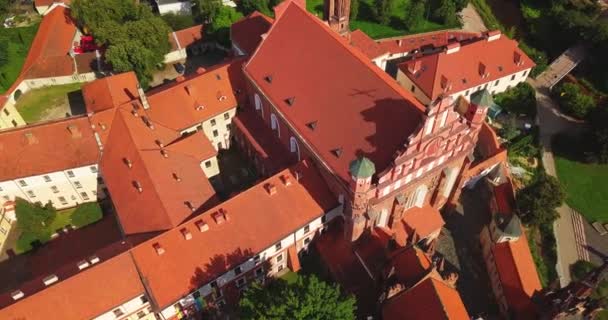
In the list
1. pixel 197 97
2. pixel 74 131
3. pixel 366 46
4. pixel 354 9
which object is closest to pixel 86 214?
pixel 74 131

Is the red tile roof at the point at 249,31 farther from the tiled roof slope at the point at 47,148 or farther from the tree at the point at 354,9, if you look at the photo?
the tiled roof slope at the point at 47,148

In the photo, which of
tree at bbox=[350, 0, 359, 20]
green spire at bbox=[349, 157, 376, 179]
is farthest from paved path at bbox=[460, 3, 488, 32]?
green spire at bbox=[349, 157, 376, 179]

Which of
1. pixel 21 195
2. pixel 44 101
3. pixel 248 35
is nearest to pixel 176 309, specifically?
pixel 21 195

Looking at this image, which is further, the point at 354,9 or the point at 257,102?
the point at 354,9

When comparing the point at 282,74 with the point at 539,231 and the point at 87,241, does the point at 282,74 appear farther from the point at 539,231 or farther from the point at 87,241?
the point at 539,231

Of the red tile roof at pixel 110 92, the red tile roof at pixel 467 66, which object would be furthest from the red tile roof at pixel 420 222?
the red tile roof at pixel 110 92

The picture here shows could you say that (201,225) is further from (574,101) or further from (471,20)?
(471,20)
